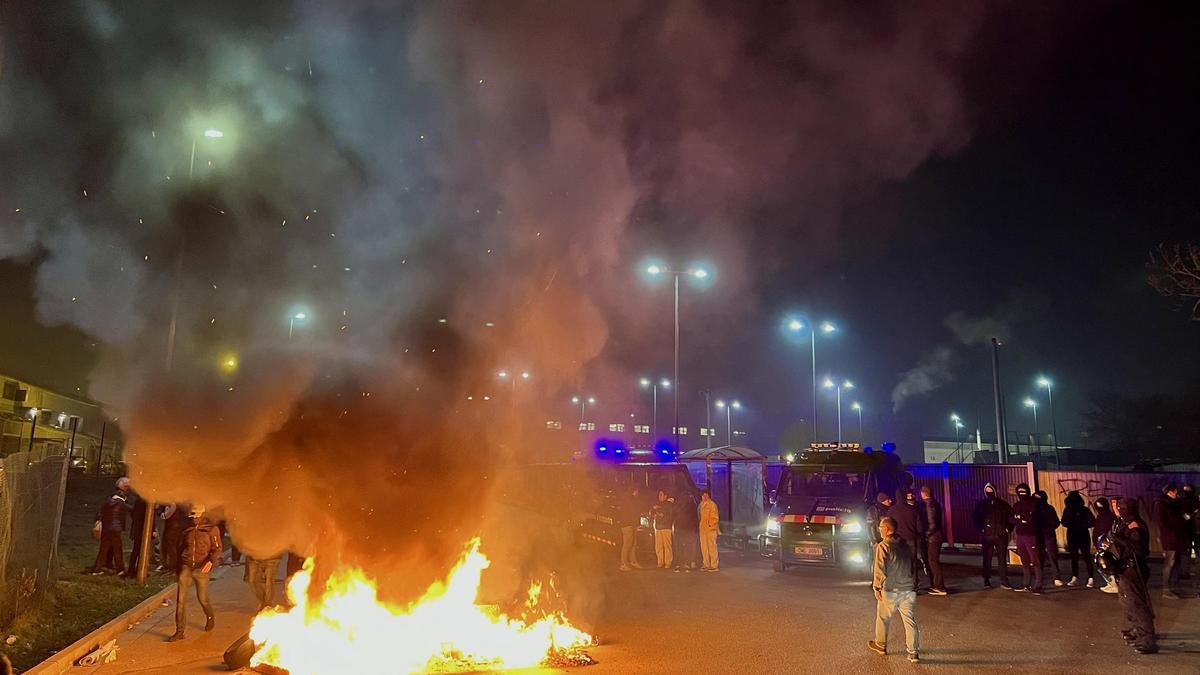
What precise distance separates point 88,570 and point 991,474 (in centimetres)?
1995

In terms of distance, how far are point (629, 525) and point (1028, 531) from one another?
764cm

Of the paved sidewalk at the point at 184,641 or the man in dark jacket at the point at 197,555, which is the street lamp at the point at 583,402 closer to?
the paved sidewalk at the point at 184,641

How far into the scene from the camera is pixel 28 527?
9.98 metres

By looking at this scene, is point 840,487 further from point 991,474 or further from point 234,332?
point 234,332

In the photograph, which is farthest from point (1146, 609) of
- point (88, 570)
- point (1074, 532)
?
point (88, 570)

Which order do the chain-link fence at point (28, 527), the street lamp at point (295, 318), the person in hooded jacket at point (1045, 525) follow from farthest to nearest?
the person in hooded jacket at point (1045, 525), the street lamp at point (295, 318), the chain-link fence at point (28, 527)

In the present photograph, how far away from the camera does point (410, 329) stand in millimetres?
11062

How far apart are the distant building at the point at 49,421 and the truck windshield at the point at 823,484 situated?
109 feet

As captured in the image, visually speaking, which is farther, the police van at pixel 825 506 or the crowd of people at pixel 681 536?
the crowd of people at pixel 681 536

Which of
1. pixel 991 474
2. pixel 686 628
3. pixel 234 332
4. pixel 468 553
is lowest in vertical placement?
pixel 686 628

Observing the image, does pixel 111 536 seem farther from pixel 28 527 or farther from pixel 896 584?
pixel 896 584

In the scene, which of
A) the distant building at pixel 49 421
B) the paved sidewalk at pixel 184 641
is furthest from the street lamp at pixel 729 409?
the paved sidewalk at pixel 184 641

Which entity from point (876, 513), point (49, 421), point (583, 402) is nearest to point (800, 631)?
point (876, 513)

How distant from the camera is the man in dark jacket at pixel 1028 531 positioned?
12.7m
